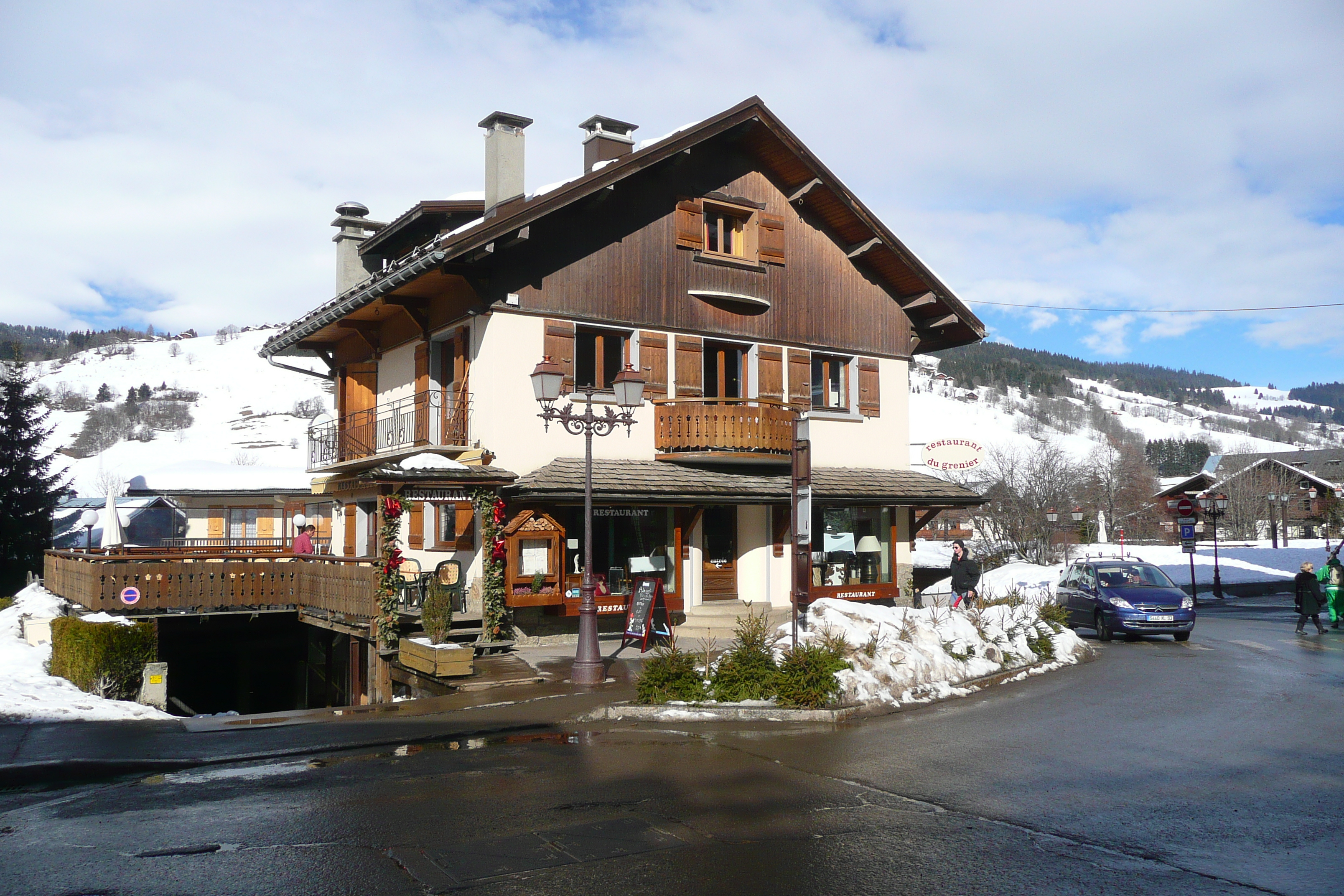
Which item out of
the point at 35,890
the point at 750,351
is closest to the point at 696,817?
the point at 35,890

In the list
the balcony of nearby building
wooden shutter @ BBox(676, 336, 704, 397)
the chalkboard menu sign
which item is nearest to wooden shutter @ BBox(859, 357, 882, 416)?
wooden shutter @ BBox(676, 336, 704, 397)

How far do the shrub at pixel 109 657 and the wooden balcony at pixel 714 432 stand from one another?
957cm

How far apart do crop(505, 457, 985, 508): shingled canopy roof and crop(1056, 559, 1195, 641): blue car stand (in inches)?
108

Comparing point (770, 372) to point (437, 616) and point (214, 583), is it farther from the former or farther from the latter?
point (214, 583)

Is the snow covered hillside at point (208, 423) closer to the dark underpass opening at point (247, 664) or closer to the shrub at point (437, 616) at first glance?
the dark underpass opening at point (247, 664)

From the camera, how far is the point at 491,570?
54.5ft

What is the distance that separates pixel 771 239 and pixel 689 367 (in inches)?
148

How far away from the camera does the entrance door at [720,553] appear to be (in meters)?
21.1

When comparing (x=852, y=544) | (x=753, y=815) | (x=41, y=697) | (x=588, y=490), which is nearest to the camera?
(x=753, y=815)

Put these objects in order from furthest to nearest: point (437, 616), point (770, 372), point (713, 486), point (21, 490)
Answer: point (21, 490) → point (770, 372) → point (713, 486) → point (437, 616)

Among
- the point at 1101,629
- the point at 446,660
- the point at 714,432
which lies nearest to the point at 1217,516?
the point at 1101,629

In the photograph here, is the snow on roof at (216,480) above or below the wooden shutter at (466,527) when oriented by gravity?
above

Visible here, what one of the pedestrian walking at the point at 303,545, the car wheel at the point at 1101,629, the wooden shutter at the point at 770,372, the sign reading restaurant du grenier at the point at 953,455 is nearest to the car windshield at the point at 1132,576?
the car wheel at the point at 1101,629

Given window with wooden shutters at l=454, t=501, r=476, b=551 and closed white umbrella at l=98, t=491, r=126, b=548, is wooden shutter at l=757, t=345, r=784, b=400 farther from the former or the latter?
closed white umbrella at l=98, t=491, r=126, b=548
